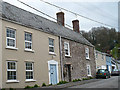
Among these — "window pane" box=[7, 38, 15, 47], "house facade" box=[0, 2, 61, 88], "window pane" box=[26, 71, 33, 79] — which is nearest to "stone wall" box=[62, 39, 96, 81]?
"house facade" box=[0, 2, 61, 88]

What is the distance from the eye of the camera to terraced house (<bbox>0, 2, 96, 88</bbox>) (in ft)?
44.3

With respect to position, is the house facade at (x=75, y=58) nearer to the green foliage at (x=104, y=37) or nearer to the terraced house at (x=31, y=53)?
the terraced house at (x=31, y=53)

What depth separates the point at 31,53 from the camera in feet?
52.0

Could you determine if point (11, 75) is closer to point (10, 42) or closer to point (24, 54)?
point (24, 54)

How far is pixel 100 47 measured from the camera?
187ft

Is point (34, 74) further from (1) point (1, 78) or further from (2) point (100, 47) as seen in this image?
(2) point (100, 47)

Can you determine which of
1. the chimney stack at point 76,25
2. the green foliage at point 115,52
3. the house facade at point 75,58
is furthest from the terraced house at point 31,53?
the green foliage at point 115,52

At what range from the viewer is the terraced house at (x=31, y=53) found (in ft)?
44.3

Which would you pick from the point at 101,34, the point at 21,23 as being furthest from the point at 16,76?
the point at 101,34

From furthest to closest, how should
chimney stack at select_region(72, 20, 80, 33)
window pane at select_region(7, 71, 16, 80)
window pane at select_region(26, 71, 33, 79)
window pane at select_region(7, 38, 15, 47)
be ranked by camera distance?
chimney stack at select_region(72, 20, 80, 33), window pane at select_region(26, 71, 33, 79), window pane at select_region(7, 38, 15, 47), window pane at select_region(7, 71, 16, 80)

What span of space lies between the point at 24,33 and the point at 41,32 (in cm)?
249

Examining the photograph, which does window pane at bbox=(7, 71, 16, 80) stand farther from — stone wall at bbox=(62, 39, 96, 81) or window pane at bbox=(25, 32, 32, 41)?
stone wall at bbox=(62, 39, 96, 81)

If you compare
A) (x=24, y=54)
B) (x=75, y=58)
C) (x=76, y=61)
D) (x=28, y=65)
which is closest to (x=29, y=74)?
(x=28, y=65)

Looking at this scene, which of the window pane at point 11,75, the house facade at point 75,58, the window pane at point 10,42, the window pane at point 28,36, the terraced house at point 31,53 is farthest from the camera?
the house facade at point 75,58
